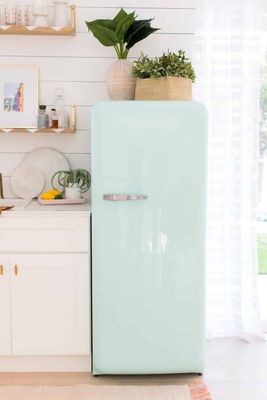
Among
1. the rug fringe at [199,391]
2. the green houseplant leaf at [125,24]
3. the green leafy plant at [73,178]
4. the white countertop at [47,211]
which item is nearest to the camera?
the rug fringe at [199,391]

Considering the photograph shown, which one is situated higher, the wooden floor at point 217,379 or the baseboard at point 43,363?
the baseboard at point 43,363

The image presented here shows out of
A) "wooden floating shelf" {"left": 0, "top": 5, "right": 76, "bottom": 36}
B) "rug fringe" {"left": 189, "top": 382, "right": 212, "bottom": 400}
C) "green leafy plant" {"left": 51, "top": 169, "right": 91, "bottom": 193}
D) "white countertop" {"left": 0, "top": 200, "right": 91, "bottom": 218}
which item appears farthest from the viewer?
"green leafy plant" {"left": 51, "top": 169, "right": 91, "bottom": 193}

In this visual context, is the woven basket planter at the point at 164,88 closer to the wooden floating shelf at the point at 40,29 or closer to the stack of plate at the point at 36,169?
the wooden floating shelf at the point at 40,29

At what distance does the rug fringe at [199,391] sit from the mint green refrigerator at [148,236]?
0.28 feet

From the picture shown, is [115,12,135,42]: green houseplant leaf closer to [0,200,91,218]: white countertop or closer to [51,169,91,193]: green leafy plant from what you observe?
[51,169,91,193]: green leafy plant

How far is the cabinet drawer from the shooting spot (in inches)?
104

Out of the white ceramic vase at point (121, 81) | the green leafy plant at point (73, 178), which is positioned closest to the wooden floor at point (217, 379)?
the green leafy plant at point (73, 178)

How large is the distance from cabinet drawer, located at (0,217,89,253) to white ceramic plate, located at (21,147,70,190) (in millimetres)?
615

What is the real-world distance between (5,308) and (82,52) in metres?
1.62

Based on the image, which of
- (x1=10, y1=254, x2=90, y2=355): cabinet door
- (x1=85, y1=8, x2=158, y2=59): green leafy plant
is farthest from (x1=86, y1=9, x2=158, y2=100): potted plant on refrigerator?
(x1=10, y1=254, x2=90, y2=355): cabinet door

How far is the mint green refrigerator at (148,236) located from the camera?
253 cm

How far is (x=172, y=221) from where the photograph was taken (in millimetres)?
2582

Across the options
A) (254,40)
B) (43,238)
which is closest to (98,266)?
(43,238)

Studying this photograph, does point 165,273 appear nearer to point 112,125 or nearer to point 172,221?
point 172,221
